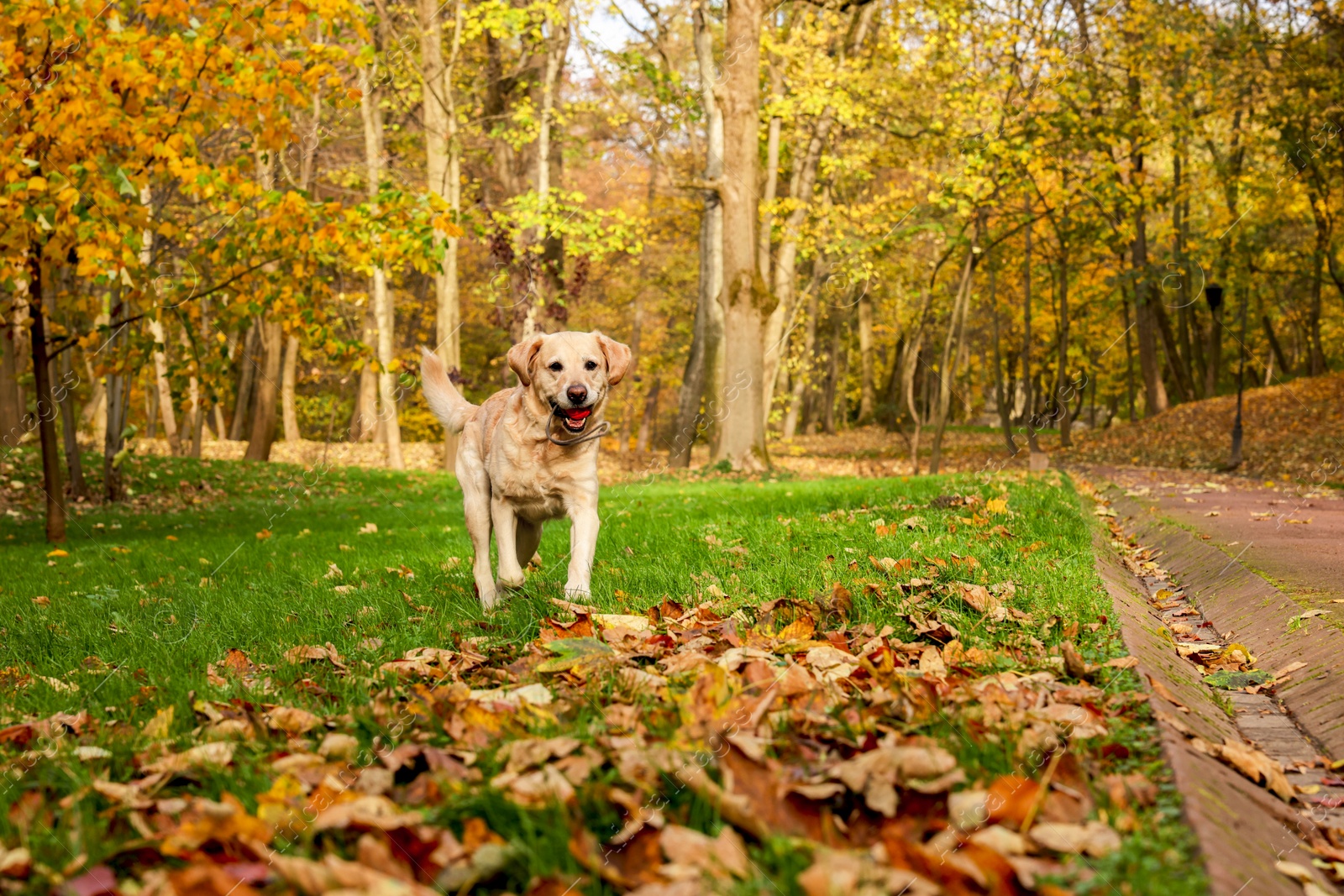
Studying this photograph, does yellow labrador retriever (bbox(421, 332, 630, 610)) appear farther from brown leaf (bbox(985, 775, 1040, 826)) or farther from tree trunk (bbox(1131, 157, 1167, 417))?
tree trunk (bbox(1131, 157, 1167, 417))

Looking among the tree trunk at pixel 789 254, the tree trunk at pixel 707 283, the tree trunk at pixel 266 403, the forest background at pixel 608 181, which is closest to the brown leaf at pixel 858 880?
the forest background at pixel 608 181

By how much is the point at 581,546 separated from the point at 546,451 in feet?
1.66

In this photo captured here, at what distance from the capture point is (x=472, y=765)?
256 centimetres

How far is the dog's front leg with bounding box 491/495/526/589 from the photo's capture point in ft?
17.1

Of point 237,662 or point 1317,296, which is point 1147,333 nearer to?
point 1317,296

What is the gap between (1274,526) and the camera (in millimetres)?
8414

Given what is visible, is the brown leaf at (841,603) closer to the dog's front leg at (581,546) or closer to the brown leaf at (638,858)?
the dog's front leg at (581,546)

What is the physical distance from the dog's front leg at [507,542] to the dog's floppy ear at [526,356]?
721mm

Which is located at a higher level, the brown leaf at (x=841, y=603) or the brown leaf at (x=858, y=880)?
the brown leaf at (x=841, y=603)

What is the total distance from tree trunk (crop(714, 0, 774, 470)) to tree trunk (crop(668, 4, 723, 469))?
148 centimetres

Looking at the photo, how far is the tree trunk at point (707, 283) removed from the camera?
2080 centimetres

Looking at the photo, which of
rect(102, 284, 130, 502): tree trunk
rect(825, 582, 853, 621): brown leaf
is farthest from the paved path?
rect(102, 284, 130, 502): tree trunk

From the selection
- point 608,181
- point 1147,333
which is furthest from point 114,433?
A: point 1147,333

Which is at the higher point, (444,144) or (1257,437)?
(444,144)
